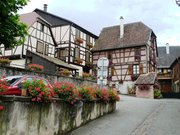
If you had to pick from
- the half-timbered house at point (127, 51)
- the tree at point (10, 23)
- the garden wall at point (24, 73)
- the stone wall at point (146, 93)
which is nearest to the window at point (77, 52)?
the half-timbered house at point (127, 51)

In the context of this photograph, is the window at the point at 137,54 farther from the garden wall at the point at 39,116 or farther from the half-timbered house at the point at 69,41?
the garden wall at the point at 39,116

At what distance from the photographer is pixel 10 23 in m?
12.9

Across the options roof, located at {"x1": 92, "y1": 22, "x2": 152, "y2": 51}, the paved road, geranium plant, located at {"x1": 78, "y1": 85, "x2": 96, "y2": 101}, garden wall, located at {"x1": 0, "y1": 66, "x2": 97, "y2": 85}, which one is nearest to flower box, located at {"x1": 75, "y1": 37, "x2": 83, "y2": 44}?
roof, located at {"x1": 92, "y1": 22, "x2": 152, "y2": 51}

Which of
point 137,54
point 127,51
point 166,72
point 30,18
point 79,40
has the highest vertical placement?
point 30,18

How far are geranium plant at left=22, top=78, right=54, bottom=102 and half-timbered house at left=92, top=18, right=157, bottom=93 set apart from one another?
3115 centimetres

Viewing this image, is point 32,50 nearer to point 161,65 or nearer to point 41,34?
point 41,34

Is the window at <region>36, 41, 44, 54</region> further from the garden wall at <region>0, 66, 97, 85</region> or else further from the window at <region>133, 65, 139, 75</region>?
the window at <region>133, 65, 139, 75</region>

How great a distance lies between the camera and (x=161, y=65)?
51250 millimetres

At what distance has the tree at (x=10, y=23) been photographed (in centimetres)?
1227

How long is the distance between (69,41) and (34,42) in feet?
22.8

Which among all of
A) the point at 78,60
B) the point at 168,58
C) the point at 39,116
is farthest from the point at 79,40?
the point at 39,116

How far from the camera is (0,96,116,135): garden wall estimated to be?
6.72m

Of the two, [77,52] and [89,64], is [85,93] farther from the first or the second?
[89,64]

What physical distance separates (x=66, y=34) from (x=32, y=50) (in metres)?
8.12
